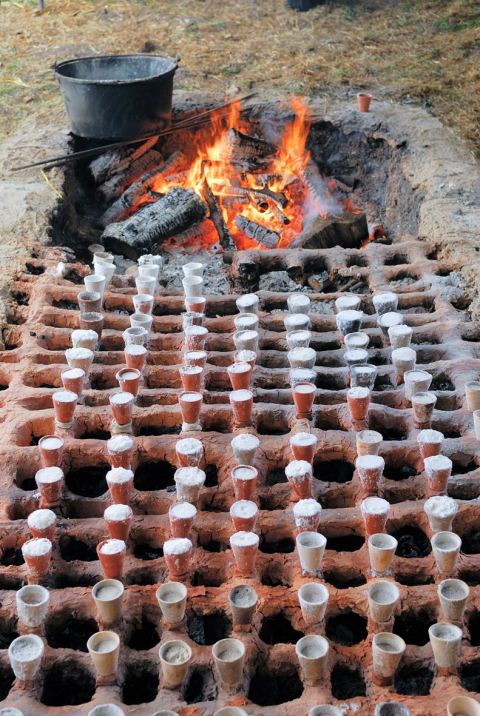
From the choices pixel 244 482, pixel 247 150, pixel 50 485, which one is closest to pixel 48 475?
pixel 50 485

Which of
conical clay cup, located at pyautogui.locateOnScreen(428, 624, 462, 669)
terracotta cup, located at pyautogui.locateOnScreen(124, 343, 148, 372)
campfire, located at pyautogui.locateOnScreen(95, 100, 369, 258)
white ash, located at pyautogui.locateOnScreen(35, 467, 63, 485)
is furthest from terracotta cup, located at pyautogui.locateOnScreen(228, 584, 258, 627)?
campfire, located at pyautogui.locateOnScreen(95, 100, 369, 258)

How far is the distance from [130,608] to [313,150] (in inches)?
162

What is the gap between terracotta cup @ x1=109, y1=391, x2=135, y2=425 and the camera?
116 inches

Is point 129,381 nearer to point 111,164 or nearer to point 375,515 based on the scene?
point 375,515

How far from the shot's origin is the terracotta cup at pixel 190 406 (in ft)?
9.66

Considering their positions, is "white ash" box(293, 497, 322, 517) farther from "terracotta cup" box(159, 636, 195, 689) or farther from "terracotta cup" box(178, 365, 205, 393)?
"terracotta cup" box(178, 365, 205, 393)

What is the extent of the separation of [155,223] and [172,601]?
9.78 feet

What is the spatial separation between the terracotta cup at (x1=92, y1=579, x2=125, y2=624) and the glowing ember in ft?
9.45

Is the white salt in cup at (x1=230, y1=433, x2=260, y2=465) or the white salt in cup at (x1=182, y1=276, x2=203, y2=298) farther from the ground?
the white salt in cup at (x1=230, y1=433, x2=260, y2=465)

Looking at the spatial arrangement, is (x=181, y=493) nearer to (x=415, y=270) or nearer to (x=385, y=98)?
(x=415, y=270)

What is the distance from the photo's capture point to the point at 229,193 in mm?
5312

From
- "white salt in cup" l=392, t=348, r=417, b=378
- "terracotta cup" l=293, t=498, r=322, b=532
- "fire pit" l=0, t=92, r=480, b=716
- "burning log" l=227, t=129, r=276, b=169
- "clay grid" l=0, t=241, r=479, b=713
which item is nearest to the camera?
"fire pit" l=0, t=92, r=480, b=716

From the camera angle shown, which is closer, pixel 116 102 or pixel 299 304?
pixel 299 304

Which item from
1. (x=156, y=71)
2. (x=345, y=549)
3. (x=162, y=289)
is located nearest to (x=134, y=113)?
(x=156, y=71)
